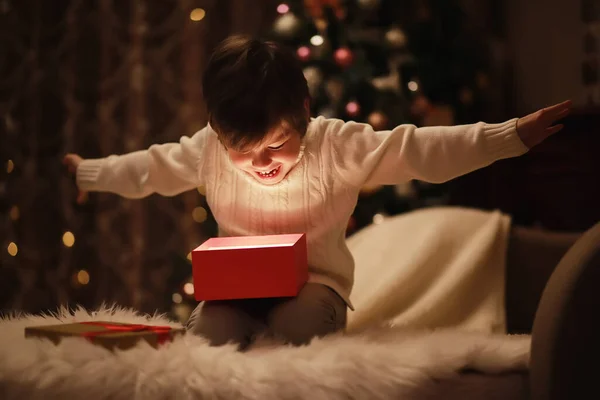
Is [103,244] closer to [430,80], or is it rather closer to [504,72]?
[430,80]

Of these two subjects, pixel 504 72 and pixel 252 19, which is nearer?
pixel 252 19

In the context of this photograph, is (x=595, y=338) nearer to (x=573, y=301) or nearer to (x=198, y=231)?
(x=573, y=301)

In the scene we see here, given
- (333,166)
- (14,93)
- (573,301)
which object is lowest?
(573,301)

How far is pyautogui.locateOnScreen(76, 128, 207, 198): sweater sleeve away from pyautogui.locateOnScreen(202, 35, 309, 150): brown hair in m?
0.17

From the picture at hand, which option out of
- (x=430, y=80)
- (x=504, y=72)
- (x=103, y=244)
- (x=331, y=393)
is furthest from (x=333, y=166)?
(x=504, y=72)

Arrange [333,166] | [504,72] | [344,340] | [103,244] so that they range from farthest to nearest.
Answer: [504,72] < [103,244] < [333,166] < [344,340]

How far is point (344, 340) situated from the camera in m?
0.98

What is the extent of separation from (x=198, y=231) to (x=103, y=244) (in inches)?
12.2

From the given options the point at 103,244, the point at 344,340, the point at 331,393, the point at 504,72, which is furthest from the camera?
the point at 504,72

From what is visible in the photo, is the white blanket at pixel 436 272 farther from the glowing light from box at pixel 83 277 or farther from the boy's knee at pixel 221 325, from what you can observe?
the glowing light from box at pixel 83 277

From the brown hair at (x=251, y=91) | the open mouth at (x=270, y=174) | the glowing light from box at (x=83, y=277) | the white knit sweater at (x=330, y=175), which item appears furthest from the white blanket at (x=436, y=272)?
the glowing light from box at (x=83, y=277)

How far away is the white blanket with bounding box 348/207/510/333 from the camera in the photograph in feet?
4.89

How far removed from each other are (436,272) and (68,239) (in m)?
1.22

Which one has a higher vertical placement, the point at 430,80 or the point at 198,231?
the point at 430,80
